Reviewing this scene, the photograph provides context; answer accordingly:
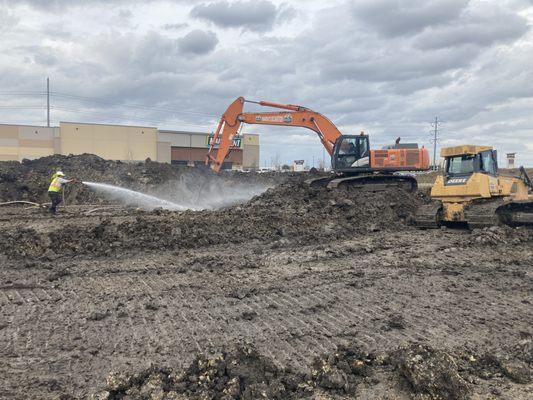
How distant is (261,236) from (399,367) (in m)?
6.66

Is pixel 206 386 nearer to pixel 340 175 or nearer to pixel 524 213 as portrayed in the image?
pixel 524 213

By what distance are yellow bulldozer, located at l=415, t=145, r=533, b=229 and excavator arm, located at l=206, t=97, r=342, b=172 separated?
684 centimetres

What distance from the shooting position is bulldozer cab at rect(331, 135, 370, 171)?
17.3m

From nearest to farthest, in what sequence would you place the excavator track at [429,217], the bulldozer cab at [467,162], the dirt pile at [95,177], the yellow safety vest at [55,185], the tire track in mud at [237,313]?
1. the tire track in mud at [237,313]
2. the bulldozer cab at [467,162]
3. the excavator track at [429,217]
4. the yellow safety vest at [55,185]
5. the dirt pile at [95,177]

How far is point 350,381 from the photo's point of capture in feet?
12.4

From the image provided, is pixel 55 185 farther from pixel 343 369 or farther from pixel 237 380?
pixel 343 369

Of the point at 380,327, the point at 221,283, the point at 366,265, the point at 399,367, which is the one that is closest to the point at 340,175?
the point at 366,265

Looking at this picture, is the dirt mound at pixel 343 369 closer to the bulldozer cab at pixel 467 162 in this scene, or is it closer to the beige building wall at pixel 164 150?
the bulldozer cab at pixel 467 162

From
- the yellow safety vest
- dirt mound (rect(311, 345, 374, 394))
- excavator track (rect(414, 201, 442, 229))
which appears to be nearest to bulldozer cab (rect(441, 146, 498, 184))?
excavator track (rect(414, 201, 442, 229))

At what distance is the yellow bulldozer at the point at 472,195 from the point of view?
452 inches

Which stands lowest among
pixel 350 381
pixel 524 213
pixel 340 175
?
pixel 350 381

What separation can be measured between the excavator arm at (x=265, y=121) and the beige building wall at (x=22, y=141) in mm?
48586

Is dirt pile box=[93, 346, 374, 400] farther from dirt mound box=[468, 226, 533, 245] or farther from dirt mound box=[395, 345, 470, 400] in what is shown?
dirt mound box=[468, 226, 533, 245]

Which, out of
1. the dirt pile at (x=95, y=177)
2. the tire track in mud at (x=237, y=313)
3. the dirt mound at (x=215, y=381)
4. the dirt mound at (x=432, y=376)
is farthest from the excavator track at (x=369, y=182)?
the dirt mound at (x=215, y=381)
